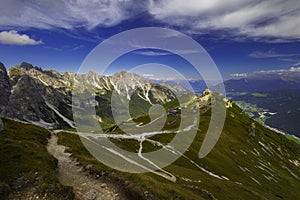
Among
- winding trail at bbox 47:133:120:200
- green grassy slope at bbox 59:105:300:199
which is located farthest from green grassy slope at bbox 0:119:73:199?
green grassy slope at bbox 59:105:300:199

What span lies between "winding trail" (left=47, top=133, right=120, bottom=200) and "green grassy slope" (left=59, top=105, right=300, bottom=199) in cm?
158

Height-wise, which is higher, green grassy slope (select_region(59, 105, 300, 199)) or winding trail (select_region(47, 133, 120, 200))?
winding trail (select_region(47, 133, 120, 200))

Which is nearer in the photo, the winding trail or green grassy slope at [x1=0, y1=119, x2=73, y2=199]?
green grassy slope at [x1=0, y1=119, x2=73, y2=199]

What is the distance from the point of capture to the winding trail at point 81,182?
29.9 meters

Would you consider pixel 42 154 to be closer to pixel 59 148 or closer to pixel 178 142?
pixel 59 148

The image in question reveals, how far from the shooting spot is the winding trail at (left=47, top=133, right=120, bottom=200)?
29894mm

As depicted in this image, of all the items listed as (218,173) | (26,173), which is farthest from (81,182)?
(218,173)

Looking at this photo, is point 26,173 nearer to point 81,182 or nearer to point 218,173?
point 81,182

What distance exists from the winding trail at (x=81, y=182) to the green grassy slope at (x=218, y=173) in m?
1.58

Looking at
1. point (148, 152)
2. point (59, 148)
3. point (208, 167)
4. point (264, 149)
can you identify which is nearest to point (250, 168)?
point (208, 167)

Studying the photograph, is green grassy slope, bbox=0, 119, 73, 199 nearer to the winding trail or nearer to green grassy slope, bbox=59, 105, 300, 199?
the winding trail

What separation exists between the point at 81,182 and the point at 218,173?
203 ft

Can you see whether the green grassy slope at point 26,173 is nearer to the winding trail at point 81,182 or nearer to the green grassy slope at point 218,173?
the winding trail at point 81,182

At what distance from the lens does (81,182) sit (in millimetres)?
33375
